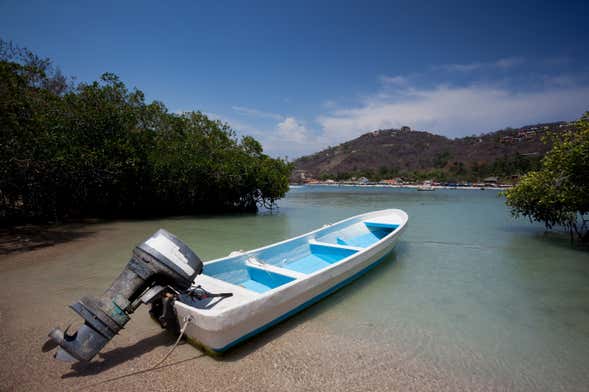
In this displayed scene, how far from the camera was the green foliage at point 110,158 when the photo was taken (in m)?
9.02

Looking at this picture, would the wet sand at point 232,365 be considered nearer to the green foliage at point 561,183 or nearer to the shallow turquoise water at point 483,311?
the shallow turquoise water at point 483,311

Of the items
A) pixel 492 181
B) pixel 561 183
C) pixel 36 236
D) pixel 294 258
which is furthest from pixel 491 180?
pixel 36 236

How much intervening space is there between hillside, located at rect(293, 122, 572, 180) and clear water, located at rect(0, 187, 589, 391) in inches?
2438

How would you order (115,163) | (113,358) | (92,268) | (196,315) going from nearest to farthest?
(196,315) < (113,358) < (92,268) < (115,163)

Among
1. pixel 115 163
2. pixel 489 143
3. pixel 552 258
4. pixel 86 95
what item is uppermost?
pixel 489 143

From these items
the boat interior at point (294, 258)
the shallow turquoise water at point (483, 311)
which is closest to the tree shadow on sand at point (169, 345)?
the shallow turquoise water at point (483, 311)

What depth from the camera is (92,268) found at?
21.0 feet

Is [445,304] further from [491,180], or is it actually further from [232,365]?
[491,180]

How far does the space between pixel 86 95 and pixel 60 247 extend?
25.2 feet

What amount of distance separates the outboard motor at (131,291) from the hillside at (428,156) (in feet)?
225

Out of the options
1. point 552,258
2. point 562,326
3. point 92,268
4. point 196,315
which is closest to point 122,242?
point 92,268

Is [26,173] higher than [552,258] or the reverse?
higher

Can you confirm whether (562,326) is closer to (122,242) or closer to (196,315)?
(196,315)

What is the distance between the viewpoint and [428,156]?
100 metres
